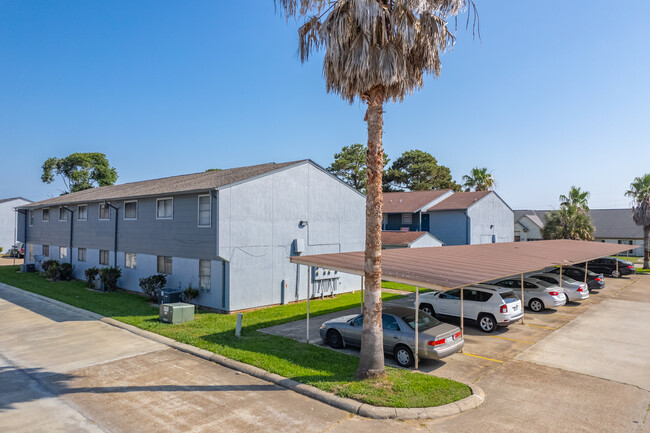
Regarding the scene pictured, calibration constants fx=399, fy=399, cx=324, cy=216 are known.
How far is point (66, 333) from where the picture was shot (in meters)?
14.7

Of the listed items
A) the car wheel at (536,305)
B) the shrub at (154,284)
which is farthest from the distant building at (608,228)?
the shrub at (154,284)

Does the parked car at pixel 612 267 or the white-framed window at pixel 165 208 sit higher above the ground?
the white-framed window at pixel 165 208

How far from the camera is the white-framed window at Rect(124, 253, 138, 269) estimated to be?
2364 centimetres

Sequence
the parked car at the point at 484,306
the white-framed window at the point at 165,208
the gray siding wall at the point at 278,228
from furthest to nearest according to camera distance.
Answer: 1. the white-framed window at the point at 165,208
2. the gray siding wall at the point at 278,228
3. the parked car at the point at 484,306

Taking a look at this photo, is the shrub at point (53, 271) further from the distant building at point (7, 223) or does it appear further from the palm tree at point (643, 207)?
the palm tree at point (643, 207)

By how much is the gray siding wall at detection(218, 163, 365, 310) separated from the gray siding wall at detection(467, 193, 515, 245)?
18617mm

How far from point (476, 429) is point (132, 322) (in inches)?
531

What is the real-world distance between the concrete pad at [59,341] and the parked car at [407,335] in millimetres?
6104

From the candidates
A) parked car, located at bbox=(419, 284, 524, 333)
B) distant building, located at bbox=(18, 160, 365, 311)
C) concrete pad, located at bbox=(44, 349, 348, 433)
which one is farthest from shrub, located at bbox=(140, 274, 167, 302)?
parked car, located at bbox=(419, 284, 524, 333)

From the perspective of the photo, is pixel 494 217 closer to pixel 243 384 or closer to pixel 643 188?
pixel 643 188

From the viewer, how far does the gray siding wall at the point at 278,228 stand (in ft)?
60.0

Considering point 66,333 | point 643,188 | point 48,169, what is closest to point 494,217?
point 643,188

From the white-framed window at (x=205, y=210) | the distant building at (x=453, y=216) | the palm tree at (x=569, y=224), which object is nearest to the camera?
the white-framed window at (x=205, y=210)

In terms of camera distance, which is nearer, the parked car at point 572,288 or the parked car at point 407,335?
the parked car at point 407,335
